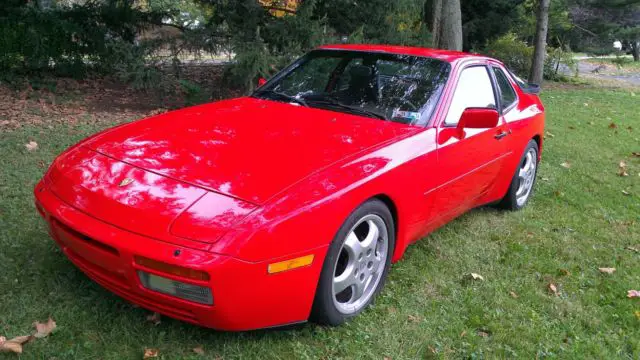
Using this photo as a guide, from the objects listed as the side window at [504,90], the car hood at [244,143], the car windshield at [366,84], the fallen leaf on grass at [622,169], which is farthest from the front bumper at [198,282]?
the fallen leaf on grass at [622,169]

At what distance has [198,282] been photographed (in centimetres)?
212

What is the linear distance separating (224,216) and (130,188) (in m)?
0.52

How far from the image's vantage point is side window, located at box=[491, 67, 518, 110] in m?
4.34

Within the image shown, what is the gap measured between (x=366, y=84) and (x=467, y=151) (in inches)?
32.6

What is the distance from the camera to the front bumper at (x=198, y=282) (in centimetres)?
213

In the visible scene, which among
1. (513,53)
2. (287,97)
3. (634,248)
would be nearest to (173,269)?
(287,97)

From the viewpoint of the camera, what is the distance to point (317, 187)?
8.08 feet

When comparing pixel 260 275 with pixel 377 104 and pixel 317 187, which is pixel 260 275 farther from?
pixel 377 104

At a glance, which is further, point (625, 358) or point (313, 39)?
point (313, 39)

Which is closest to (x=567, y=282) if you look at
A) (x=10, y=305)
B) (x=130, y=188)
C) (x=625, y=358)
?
(x=625, y=358)

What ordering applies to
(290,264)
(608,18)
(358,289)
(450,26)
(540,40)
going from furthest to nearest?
(608,18), (540,40), (450,26), (358,289), (290,264)

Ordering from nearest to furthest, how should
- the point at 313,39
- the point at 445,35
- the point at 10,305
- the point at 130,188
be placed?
the point at 130,188, the point at 10,305, the point at 313,39, the point at 445,35

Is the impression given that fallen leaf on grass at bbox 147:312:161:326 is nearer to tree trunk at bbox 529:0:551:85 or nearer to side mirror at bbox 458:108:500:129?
side mirror at bbox 458:108:500:129

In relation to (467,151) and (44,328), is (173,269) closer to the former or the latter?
(44,328)
